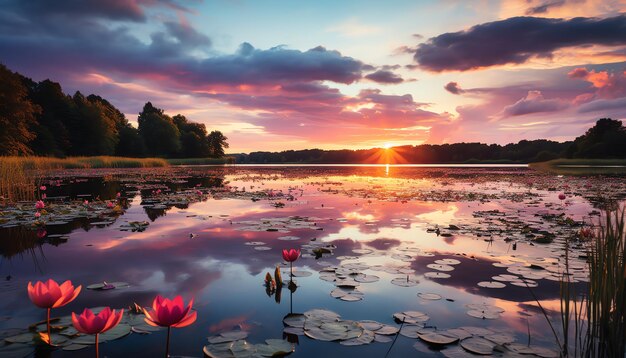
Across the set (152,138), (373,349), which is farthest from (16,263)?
(152,138)

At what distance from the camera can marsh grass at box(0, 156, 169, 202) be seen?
1639 centimetres

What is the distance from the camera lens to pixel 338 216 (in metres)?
11.9

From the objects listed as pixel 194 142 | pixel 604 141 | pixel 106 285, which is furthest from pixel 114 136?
pixel 604 141

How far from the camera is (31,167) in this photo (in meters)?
31.9

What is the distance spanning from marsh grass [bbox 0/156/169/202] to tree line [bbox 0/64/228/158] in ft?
17.6

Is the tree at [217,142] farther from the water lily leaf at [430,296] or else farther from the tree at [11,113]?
the water lily leaf at [430,296]

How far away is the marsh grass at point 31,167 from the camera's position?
16.4 meters

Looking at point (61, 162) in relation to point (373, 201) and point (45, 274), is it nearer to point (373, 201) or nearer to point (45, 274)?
point (373, 201)

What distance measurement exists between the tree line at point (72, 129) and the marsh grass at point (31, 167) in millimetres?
5365

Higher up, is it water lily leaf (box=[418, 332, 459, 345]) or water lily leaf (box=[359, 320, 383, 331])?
water lily leaf (box=[418, 332, 459, 345])

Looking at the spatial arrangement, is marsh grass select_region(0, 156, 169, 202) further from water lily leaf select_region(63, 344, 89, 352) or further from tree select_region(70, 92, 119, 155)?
tree select_region(70, 92, 119, 155)

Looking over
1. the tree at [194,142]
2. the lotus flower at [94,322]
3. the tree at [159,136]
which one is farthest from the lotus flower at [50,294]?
the tree at [194,142]

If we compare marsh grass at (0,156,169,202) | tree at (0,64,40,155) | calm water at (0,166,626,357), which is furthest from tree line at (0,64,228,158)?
calm water at (0,166,626,357)

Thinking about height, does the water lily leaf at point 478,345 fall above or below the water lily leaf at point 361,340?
above
